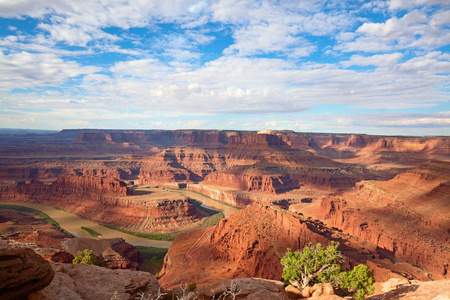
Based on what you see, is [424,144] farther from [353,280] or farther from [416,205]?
Result: [353,280]

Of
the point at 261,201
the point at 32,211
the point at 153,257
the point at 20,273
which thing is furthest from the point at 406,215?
the point at 32,211

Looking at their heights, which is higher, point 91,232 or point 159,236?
point 159,236

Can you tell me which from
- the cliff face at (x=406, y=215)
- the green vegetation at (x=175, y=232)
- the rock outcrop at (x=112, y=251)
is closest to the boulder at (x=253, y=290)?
the rock outcrop at (x=112, y=251)

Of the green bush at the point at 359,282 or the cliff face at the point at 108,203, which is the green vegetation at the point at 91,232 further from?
the green bush at the point at 359,282

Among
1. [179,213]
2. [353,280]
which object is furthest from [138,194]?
[353,280]

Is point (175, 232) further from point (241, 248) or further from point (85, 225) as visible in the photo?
point (241, 248)

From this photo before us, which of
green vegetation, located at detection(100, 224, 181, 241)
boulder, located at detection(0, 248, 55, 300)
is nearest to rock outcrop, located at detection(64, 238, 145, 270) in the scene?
green vegetation, located at detection(100, 224, 181, 241)
